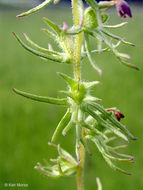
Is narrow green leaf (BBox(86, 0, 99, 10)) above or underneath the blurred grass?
above

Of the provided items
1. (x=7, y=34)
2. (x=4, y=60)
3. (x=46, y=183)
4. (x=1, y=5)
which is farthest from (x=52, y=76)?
(x=1, y=5)

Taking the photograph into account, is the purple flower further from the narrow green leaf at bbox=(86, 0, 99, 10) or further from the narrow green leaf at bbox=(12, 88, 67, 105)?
the narrow green leaf at bbox=(12, 88, 67, 105)

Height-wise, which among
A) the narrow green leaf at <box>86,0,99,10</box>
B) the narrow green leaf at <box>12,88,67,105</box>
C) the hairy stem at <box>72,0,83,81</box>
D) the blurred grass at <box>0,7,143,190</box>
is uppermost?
the narrow green leaf at <box>86,0,99,10</box>

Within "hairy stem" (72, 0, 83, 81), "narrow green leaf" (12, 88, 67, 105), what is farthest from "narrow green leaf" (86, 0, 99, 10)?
"narrow green leaf" (12, 88, 67, 105)

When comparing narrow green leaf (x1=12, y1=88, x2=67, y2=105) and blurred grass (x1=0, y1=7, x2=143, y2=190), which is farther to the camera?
blurred grass (x1=0, y1=7, x2=143, y2=190)

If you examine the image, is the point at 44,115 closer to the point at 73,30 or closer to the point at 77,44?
the point at 77,44

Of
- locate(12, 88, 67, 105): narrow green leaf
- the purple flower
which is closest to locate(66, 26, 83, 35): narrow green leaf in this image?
the purple flower

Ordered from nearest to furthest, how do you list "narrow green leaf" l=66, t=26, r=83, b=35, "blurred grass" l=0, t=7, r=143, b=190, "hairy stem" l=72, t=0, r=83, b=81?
"narrow green leaf" l=66, t=26, r=83, b=35
"hairy stem" l=72, t=0, r=83, b=81
"blurred grass" l=0, t=7, r=143, b=190

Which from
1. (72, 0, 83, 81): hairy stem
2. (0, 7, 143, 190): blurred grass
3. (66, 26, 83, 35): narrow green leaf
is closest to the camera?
(66, 26, 83, 35): narrow green leaf

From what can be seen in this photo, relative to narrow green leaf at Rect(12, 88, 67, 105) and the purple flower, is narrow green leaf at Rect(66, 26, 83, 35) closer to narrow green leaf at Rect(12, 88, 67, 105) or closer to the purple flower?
the purple flower

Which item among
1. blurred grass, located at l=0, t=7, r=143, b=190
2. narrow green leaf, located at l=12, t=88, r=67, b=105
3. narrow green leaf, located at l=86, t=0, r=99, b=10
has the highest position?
narrow green leaf, located at l=86, t=0, r=99, b=10
